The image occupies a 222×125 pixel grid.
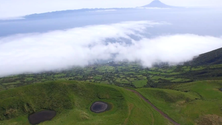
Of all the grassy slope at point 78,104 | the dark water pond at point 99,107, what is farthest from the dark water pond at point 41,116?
the dark water pond at point 99,107

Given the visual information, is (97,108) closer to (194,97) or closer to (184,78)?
(194,97)

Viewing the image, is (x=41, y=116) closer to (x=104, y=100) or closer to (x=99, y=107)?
(x=99, y=107)

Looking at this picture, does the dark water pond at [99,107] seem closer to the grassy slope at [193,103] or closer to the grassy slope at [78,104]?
the grassy slope at [78,104]

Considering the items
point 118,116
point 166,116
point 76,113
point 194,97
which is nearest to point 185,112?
point 166,116

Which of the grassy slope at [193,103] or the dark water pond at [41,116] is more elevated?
the dark water pond at [41,116]

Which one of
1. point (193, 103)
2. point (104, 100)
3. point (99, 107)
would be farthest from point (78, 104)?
point (193, 103)

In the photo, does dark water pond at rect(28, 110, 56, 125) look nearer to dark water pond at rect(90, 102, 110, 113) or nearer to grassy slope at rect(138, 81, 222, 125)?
dark water pond at rect(90, 102, 110, 113)
